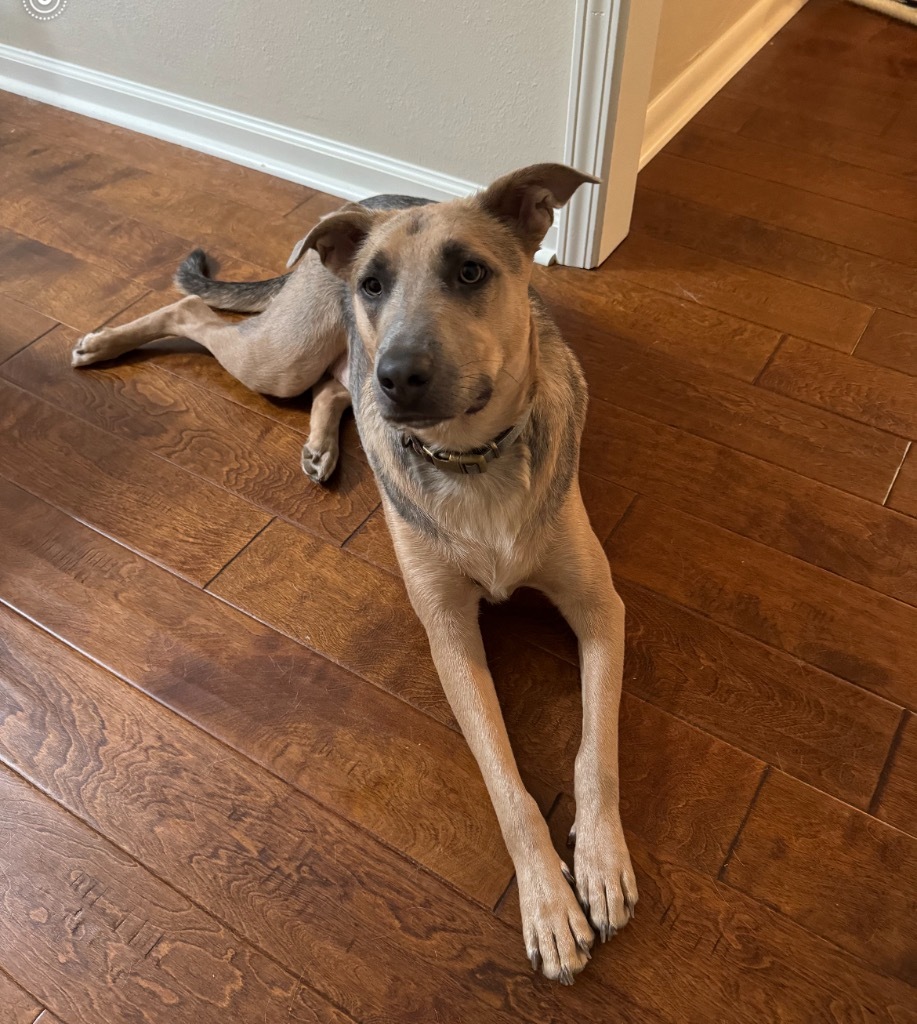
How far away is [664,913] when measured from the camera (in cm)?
164

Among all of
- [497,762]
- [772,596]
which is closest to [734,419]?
[772,596]

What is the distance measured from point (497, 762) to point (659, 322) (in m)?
1.78

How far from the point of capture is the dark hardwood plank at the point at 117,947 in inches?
62.6

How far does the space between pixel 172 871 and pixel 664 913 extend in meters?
1.05

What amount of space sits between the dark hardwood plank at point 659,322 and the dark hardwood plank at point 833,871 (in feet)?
4.69

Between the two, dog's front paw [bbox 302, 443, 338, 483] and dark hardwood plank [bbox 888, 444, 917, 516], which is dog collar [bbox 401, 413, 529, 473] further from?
dark hardwood plank [bbox 888, 444, 917, 516]

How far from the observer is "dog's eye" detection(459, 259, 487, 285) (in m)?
1.63

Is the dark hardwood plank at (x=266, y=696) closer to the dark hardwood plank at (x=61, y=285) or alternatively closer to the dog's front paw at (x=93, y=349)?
the dog's front paw at (x=93, y=349)

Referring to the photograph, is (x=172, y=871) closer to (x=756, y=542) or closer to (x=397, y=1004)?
(x=397, y=1004)

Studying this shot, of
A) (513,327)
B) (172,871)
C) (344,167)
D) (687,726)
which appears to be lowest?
(172,871)

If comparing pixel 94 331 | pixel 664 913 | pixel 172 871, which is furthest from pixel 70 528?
pixel 664 913

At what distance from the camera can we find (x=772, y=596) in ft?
6.94

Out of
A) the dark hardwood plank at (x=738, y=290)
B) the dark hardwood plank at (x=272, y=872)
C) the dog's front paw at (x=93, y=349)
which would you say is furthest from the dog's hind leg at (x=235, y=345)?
the dark hardwood plank at (x=738, y=290)

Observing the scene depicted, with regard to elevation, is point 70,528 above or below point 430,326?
below
